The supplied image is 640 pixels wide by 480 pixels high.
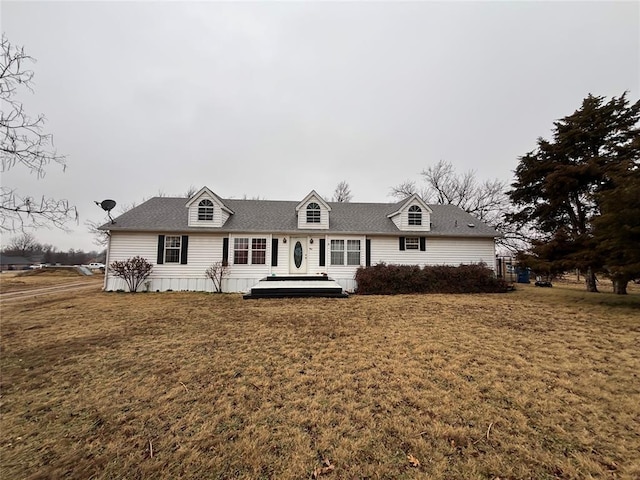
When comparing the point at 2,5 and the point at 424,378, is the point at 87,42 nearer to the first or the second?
the point at 2,5

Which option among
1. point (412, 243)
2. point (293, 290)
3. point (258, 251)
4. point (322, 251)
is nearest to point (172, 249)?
point (258, 251)

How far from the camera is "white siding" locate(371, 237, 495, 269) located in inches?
553

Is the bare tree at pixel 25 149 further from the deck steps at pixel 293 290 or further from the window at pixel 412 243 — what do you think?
the window at pixel 412 243

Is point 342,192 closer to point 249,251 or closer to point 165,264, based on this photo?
point 249,251

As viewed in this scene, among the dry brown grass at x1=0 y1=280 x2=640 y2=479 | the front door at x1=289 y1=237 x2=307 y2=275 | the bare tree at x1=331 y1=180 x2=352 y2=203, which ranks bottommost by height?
the dry brown grass at x1=0 y1=280 x2=640 y2=479

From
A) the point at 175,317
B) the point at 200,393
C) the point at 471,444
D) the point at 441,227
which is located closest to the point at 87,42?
the point at 175,317

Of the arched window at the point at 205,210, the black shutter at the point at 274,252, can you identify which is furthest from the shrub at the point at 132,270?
the black shutter at the point at 274,252

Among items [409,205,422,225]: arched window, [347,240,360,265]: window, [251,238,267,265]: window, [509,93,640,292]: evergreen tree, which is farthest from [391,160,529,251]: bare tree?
[251,238,267,265]: window

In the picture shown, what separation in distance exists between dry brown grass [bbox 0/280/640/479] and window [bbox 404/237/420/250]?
25.6 ft

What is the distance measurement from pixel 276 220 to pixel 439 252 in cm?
929

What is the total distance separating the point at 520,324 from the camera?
22.0ft

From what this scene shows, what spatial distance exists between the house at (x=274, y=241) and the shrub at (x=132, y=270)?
14.4 inches

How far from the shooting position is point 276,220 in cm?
1441

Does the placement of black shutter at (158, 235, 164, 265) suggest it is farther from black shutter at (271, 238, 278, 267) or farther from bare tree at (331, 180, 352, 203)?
bare tree at (331, 180, 352, 203)
